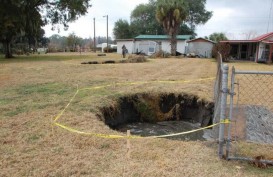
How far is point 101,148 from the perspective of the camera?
4168 mm

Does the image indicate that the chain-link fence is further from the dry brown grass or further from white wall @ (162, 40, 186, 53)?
white wall @ (162, 40, 186, 53)

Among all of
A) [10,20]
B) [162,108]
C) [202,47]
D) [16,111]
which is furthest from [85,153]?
[202,47]

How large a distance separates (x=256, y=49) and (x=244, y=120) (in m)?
24.8

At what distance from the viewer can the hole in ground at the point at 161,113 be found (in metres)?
7.70

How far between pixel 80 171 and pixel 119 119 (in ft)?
14.2

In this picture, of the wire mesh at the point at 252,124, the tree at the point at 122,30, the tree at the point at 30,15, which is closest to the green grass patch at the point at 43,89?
the wire mesh at the point at 252,124

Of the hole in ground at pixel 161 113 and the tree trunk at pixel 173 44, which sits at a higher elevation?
the tree trunk at pixel 173 44

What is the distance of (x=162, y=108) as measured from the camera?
854 centimetres

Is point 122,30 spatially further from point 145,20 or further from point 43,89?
point 43,89

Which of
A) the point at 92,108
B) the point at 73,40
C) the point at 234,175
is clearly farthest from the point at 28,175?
the point at 73,40

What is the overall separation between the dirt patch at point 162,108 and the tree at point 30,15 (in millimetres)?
20106

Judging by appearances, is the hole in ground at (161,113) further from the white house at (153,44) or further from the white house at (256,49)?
the white house at (153,44)

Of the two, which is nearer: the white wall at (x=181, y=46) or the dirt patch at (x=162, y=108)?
the dirt patch at (x=162, y=108)

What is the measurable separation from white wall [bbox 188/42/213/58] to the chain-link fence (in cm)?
2593
